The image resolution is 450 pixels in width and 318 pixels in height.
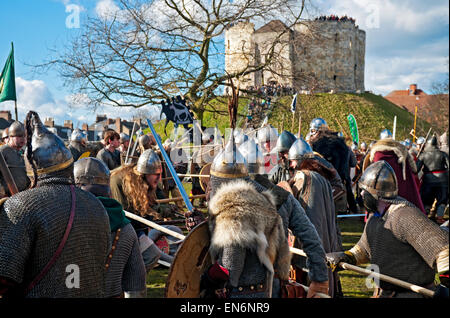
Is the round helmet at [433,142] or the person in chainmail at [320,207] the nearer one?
the person in chainmail at [320,207]

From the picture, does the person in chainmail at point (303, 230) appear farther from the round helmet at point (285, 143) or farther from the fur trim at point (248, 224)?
the round helmet at point (285, 143)

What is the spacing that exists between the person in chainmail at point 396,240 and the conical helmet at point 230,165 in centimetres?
94

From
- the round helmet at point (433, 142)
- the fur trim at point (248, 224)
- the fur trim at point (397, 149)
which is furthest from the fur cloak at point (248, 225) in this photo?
the round helmet at point (433, 142)

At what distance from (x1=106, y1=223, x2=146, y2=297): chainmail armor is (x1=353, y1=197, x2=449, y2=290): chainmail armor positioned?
1.50 metres

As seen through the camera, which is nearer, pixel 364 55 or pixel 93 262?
pixel 93 262

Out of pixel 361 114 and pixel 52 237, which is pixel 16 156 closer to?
pixel 52 237

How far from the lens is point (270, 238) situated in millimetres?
2344

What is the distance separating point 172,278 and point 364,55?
187ft

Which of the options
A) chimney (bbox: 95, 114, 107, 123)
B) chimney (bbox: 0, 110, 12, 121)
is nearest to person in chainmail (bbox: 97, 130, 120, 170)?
chimney (bbox: 0, 110, 12, 121)

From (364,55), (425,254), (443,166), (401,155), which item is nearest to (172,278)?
(425,254)

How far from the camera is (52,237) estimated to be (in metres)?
1.97

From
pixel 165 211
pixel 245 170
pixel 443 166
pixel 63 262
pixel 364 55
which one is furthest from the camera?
pixel 364 55

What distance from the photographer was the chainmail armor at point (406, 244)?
2.46m
